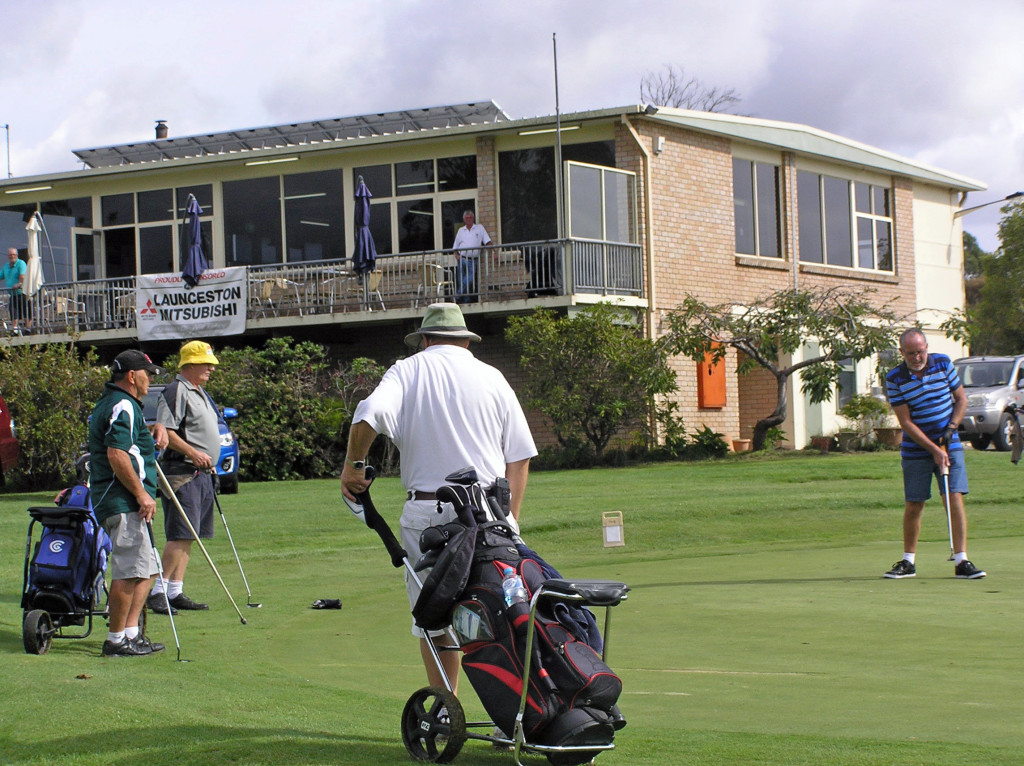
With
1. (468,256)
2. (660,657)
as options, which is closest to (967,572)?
(660,657)

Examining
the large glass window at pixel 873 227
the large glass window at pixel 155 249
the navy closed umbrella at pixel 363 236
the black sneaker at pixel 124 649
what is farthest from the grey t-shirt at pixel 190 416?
the large glass window at pixel 873 227

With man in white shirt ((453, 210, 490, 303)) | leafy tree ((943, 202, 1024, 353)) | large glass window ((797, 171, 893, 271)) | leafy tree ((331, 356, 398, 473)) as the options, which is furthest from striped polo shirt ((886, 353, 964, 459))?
leafy tree ((943, 202, 1024, 353))

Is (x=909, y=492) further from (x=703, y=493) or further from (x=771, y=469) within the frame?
(x=771, y=469)

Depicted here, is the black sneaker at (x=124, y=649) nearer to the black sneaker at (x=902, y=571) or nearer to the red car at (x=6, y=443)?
the black sneaker at (x=902, y=571)

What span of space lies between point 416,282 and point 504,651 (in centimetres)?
2199

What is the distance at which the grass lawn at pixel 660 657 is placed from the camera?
197 inches

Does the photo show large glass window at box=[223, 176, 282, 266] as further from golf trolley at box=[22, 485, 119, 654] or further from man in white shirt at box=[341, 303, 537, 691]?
man in white shirt at box=[341, 303, 537, 691]

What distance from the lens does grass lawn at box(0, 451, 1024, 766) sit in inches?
197

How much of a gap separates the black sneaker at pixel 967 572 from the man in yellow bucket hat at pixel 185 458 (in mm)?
5822

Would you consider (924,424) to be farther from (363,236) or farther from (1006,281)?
(1006,281)

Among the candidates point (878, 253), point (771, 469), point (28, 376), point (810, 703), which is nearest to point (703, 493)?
point (771, 469)

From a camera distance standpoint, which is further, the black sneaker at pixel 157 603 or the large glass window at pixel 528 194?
the large glass window at pixel 528 194

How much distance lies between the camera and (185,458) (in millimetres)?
9438

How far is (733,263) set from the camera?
28.2 metres
